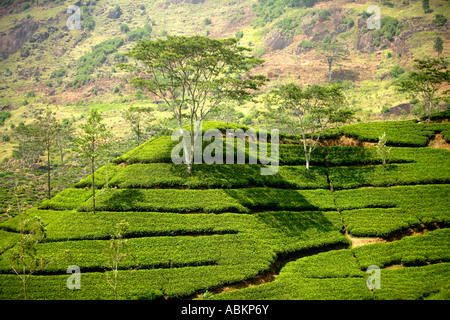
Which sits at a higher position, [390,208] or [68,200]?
[68,200]

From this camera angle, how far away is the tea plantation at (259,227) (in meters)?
24.5

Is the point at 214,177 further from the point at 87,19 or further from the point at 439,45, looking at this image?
the point at 87,19

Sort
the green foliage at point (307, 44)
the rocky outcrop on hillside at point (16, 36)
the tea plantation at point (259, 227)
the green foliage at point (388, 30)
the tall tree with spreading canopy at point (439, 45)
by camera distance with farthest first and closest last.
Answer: the rocky outcrop on hillside at point (16, 36)
the green foliage at point (307, 44)
the green foliage at point (388, 30)
the tall tree with spreading canopy at point (439, 45)
the tea plantation at point (259, 227)

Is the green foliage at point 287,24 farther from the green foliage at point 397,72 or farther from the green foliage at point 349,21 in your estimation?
the green foliage at point 397,72

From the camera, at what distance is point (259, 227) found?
102ft

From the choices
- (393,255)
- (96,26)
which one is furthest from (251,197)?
(96,26)

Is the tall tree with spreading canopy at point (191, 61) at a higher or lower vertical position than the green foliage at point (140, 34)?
lower

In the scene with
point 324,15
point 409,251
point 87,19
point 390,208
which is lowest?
point 409,251

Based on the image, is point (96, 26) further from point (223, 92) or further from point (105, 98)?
point (223, 92)

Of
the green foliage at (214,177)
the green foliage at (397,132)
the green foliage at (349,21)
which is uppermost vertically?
the green foliage at (349,21)

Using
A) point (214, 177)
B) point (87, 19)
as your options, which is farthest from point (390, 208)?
point (87, 19)

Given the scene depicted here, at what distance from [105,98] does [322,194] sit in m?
113

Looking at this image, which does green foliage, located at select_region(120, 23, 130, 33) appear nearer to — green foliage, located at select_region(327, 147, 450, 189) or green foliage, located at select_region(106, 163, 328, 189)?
green foliage, located at select_region(106, 163, 328, 189)

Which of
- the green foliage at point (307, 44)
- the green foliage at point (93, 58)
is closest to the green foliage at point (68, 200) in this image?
the green foliage at point (93, 58)
